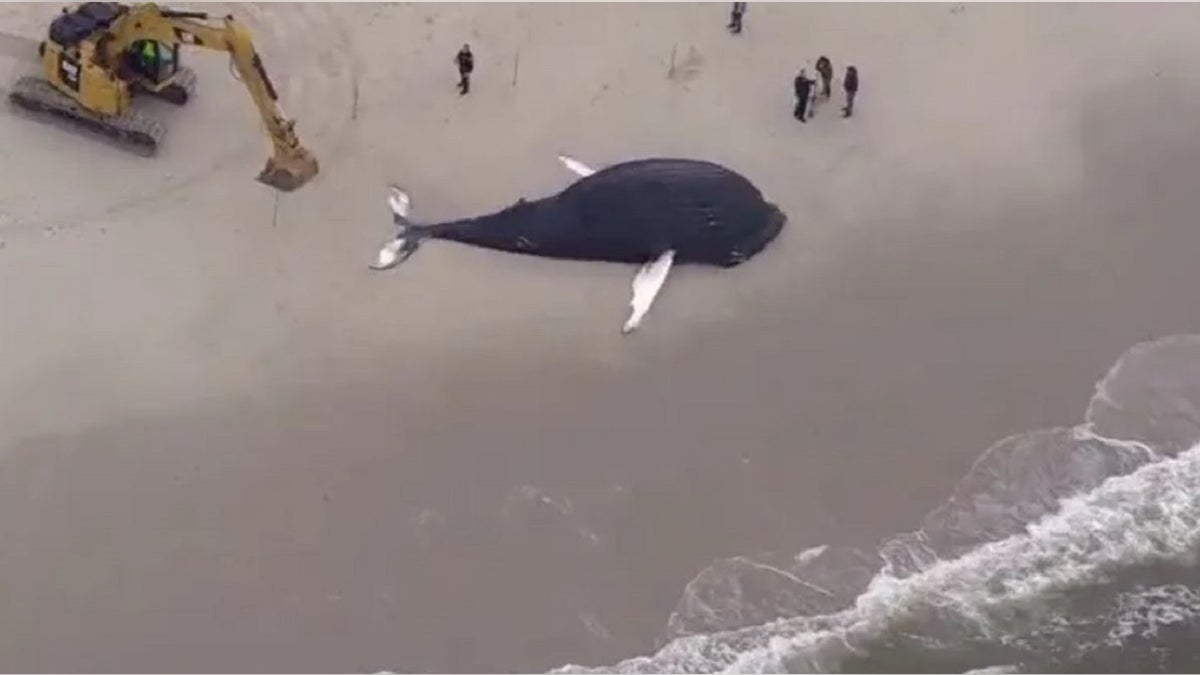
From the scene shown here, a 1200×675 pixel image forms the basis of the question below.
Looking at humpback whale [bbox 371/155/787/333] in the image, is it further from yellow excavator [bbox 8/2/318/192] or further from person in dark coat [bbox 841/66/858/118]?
person in dark coat [bbox 841/66/858/118]

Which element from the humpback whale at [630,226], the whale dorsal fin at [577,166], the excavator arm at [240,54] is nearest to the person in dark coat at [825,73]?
the humpback whale at [630,226]

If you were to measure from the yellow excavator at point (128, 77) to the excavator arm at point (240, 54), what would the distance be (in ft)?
0.04

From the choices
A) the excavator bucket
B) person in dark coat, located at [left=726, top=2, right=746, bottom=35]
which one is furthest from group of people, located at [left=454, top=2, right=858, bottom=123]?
the excavator bucket

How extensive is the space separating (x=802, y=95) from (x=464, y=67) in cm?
503

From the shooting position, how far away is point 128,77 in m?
26.5

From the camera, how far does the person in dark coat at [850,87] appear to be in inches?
1085

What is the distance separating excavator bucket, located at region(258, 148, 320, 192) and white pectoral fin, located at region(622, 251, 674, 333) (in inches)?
194

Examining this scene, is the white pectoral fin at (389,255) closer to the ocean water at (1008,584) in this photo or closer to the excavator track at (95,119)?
the excavator track at (95,119)

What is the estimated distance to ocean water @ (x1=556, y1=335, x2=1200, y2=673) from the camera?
21.4 meters

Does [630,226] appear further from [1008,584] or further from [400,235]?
[1008,584]

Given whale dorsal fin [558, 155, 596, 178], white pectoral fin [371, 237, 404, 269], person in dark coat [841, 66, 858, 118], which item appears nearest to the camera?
white pectoral fin [371, 237, 404, 269]

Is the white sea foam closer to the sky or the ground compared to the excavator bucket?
closer to the ground

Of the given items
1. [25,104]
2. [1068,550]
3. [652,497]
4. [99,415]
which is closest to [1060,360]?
[1068,550]

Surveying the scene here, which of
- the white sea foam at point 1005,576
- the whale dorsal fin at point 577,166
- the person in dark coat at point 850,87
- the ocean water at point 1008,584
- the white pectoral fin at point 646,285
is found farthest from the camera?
the person in dark coat at point 850,87
